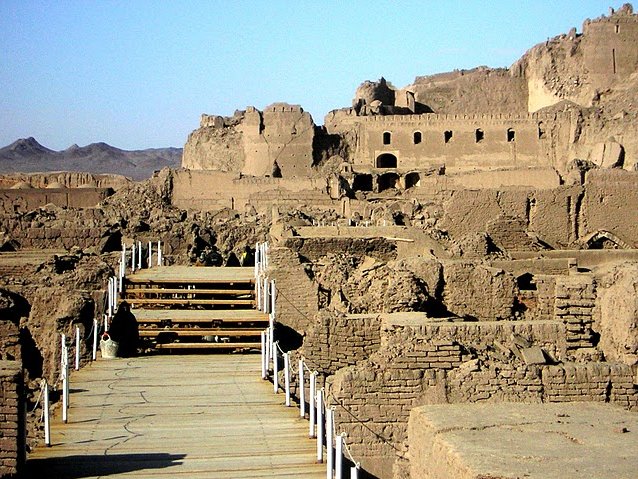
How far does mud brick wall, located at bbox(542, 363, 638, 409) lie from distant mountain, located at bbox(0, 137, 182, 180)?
10431 centimetres

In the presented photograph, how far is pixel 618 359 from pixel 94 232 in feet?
60.3

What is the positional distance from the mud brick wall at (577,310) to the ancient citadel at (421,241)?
3cm

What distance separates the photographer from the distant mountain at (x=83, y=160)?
117 m

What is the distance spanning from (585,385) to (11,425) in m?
4.20

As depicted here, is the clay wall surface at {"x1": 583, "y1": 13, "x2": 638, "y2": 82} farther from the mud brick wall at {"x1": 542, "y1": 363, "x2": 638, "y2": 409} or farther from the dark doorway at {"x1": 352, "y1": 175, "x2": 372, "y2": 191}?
the mud brick wall at {"x1": 542, "y1": 363, "x2": 638, "y2": 409}

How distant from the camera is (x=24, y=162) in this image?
119750 millimetres

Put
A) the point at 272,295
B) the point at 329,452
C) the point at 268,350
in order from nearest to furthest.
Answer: the point at 329,452
the point at 268,350
the point at 272,295

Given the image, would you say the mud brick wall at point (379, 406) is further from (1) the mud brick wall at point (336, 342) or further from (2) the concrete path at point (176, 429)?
(1) the mud brick wall at point (336, 342)

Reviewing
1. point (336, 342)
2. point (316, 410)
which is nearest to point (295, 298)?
point (336, 342)

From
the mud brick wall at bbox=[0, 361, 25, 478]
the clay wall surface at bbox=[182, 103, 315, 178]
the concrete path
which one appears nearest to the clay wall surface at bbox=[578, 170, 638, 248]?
the concrete path

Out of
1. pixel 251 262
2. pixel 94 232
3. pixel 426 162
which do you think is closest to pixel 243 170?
pixel 426 162

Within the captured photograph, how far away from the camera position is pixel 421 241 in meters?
19.8

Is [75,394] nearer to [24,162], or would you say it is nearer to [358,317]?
[358,317]

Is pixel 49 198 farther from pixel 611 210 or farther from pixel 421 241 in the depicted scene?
pixel 421 241
